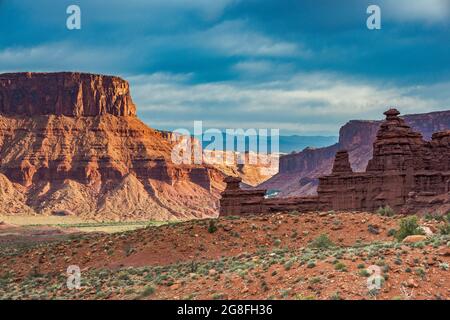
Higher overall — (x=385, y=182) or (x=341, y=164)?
(x=341, y=164)

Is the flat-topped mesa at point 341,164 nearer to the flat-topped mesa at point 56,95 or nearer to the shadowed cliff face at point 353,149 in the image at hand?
the shadowed cliff face at point 353,149

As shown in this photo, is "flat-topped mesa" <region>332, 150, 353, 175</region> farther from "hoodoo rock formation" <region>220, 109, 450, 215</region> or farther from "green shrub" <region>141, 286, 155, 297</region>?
"green shrub" <region>141, 286, 155, 297</region>

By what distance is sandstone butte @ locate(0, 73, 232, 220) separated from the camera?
463 feet

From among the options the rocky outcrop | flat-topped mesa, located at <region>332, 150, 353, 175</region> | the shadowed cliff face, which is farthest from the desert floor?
the shadowed cliff face

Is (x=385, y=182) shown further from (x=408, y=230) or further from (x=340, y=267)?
(x=340, y=267)

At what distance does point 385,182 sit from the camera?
58.1 meters

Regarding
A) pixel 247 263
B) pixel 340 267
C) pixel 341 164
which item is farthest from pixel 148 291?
pixel 341 164

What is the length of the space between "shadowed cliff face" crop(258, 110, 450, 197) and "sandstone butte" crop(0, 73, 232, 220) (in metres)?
25.8

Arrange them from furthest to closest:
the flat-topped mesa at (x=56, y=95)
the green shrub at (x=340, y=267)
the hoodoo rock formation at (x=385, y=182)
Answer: the flat-topped mesa at (x=56, y=95) < the hoodoo rock formation at (x=385, y=182) < the green shrub at (x=340, y=267)

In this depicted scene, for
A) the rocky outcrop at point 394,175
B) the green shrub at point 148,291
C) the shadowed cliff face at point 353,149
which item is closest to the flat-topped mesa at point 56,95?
the shadowed cliff face at point 353,149

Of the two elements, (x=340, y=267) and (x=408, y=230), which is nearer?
(x=340, y=267)

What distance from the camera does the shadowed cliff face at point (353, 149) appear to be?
155500mm

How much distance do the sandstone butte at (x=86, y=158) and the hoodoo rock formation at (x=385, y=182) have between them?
79416mm

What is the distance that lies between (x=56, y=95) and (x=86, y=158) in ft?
63.4
